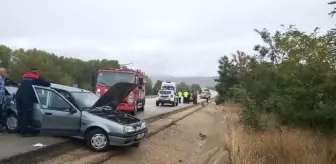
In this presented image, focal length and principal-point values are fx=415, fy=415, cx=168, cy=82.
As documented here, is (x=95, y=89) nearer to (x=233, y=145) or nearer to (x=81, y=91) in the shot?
(x=81, y=91)

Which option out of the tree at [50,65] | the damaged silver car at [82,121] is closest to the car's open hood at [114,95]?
the damaged silver car at [82,121]

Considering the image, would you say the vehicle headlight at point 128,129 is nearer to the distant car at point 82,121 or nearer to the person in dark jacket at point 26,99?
the distant car at point 82,121

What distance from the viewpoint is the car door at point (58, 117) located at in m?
10.9

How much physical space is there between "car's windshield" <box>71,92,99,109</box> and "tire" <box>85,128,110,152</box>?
37.9 inches

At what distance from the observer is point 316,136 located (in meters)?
11.0

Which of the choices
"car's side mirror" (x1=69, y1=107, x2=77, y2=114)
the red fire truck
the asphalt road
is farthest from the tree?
"car's side mirror" (x1=69, y1=107, x2=77, y2=114)

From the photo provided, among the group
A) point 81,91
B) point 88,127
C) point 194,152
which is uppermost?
point 81,91

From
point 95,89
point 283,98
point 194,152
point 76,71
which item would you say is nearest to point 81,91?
point 194,152

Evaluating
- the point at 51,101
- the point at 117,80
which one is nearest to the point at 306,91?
the point at 51,101

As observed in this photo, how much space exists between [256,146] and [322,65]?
159 inches

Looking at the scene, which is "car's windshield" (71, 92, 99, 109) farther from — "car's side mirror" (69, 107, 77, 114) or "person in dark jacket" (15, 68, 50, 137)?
"person in dark jacket" (15, 68, 50, 137)

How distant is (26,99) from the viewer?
444 inches

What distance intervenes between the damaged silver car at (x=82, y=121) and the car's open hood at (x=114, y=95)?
3 cm

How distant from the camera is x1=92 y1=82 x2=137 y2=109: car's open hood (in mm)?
11664
